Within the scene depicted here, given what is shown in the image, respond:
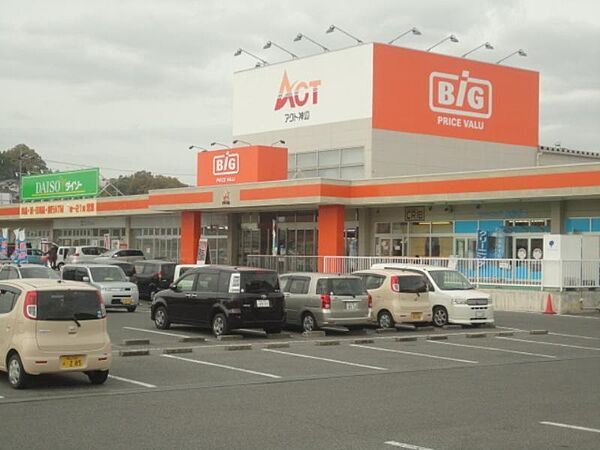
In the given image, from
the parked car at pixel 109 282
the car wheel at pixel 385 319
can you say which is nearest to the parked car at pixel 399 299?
the car wheel at pixel 385 319

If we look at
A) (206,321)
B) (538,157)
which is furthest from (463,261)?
(538,157)

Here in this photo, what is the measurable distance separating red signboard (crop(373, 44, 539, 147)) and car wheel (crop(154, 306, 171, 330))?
24.4 metres

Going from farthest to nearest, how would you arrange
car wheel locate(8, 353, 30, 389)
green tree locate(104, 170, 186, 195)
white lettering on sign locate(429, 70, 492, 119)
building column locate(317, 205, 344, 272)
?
1. green tree locate(104, 170, 186, 195)
2. white lettering on sign locate(429, 70, 492, 119)
3. building column locate(317, 205, 344, 272)
4. car wheel locate(8, 353, 30, 389)

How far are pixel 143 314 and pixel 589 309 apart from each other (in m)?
15.2

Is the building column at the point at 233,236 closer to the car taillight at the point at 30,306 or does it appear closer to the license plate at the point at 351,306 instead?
the license plate at the point at 351,306

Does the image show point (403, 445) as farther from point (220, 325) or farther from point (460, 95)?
point (460, 95)

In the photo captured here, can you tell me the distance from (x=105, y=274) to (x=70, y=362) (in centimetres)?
1610

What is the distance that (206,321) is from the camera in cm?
2014

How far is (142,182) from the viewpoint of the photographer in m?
119

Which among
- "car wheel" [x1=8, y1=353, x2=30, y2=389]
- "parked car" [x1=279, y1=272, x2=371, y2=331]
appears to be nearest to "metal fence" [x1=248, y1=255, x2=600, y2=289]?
"parked car" [x1=279, y1=272, x2=371, y2=331]

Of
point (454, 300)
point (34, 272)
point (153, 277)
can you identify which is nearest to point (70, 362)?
point (454, 300)

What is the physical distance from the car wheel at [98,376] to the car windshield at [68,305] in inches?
32.6

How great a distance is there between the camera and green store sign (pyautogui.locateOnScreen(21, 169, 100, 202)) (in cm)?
5825

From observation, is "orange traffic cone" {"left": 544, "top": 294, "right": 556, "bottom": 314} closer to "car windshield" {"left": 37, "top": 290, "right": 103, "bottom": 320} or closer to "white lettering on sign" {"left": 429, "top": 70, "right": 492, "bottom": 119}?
"white lettering on sign" {"left": 429, "top": 70, "right": 492, "bottom": 119}
